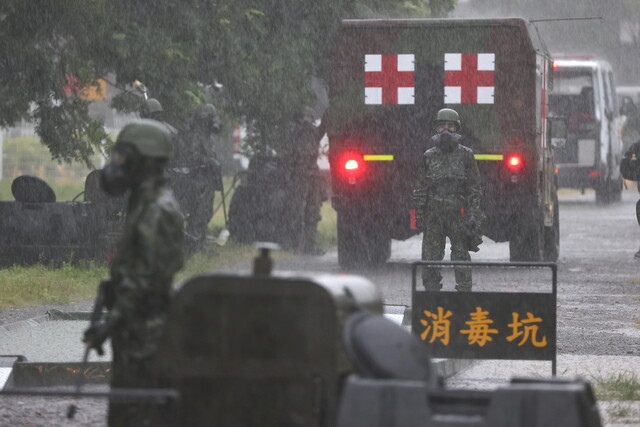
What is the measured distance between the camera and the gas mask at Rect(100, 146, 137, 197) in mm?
6527

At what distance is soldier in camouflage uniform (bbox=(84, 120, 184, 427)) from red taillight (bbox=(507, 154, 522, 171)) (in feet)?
40.9

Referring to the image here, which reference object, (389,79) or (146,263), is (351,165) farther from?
(146,263)

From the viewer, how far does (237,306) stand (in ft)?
19.2

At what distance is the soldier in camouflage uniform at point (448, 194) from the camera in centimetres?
1505

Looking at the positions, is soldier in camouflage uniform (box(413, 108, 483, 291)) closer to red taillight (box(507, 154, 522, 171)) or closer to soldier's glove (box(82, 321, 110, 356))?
red taillight (box(507, 154, 522, 171))

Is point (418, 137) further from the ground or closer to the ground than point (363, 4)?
closer to the ground

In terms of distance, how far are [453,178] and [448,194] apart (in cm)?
16

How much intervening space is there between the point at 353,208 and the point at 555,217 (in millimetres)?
3626

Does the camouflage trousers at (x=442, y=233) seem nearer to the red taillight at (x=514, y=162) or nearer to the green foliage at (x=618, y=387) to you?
the red taillight at (x=514, y=162)

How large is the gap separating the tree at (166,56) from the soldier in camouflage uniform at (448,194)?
5.75 metres

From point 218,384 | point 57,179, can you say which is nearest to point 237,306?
point 218,384

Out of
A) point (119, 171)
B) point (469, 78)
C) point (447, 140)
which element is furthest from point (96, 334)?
point (469, 78)

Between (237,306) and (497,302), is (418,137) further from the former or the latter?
(237,306)

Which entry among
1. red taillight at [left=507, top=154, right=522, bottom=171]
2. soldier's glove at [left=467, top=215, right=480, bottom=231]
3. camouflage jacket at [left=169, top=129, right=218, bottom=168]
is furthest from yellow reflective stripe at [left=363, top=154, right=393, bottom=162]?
soldier's glove at [left=467, top=215, right=480, bottom=231]
